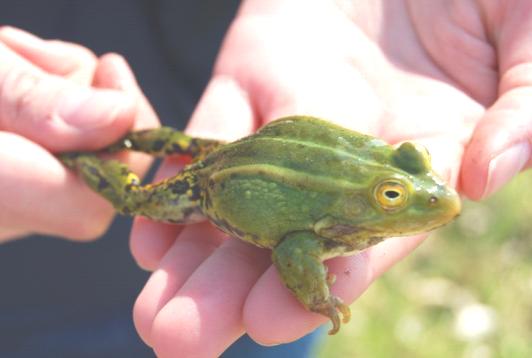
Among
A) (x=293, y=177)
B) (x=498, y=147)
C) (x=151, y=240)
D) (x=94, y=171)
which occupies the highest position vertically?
(x=293, y=177)

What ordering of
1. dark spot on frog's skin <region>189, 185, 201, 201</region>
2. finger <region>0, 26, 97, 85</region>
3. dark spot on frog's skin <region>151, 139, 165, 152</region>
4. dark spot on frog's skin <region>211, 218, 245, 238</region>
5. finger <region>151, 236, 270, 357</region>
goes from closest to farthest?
finger <region>151, 236, 270, 357</region>, dark spot on frog's skin <region>211, 218, 245, 238</region>, dark spot on frog's skin <region>189, 185, 201, 201</region>, dark spot on frog's skin <region>151, 139, 165, 152</region>, finger <region>0, 26, 97, 85</region>

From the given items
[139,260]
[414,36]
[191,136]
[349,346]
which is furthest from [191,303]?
[349,346]

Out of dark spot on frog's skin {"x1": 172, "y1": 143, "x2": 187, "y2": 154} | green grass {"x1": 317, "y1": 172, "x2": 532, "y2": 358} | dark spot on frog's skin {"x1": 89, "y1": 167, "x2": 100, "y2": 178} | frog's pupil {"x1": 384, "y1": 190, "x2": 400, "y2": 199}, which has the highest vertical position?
frog's pupil {"x1": 384, "y1": 190, "x2": 400, "y2": 199}

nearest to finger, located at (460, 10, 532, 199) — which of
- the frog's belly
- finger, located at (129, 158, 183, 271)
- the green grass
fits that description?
the frog's belly

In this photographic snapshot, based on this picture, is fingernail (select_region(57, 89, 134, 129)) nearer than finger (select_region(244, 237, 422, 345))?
No

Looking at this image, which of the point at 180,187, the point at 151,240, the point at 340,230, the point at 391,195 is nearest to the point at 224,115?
the point at 180,187

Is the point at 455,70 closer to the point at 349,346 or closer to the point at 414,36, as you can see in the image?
the point at 414,36

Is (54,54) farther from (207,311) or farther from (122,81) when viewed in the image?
(207,311)

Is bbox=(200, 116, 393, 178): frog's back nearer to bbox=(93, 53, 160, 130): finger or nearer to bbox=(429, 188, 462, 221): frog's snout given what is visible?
bbox=(429, 188, 462, 221): frog's snout
